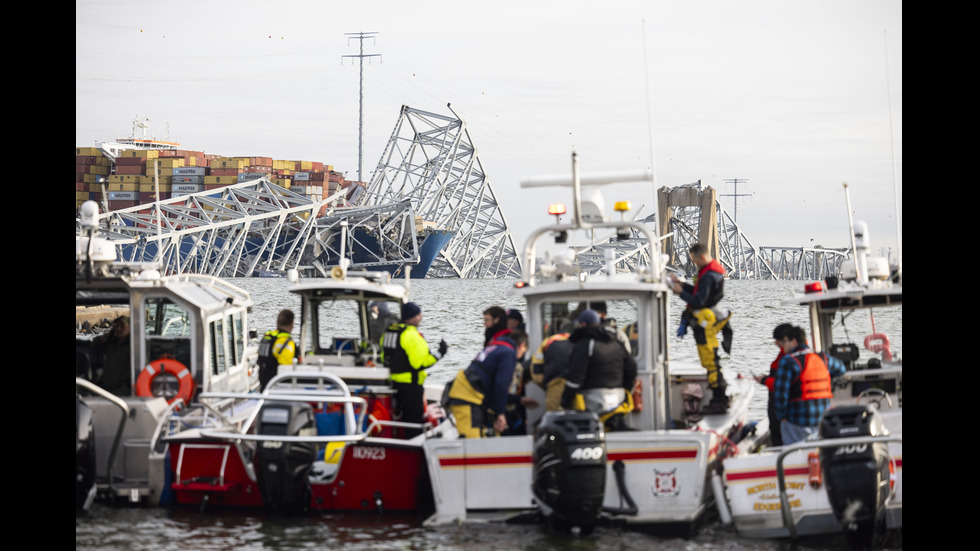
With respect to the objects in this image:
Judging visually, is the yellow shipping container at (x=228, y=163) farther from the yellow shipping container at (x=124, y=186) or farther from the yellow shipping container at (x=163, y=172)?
the yellow shipping container at (x=124, y=186)

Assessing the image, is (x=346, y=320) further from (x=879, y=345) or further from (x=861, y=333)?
(x=879, y=345)

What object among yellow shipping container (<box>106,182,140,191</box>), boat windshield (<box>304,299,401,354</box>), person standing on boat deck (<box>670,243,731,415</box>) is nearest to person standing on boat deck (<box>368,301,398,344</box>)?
boat windshield (<box>304,299,401,354</box>)

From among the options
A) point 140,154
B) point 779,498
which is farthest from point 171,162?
point 779,498

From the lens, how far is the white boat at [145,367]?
418 inches

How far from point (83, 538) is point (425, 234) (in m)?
101

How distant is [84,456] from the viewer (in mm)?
9914

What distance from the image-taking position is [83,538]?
32.5 feet

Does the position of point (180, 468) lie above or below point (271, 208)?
below

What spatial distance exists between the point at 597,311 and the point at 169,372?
5.02m

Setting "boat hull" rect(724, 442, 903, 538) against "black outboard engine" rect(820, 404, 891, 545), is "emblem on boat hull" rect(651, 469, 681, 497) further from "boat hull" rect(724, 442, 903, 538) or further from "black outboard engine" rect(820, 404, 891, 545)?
"black outboard engine" rect(820, 404, 891, 545)

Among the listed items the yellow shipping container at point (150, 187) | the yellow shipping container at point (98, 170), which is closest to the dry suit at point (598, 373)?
the yellow shipping container at point (150, 187)

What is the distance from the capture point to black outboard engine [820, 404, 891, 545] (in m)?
8.52
